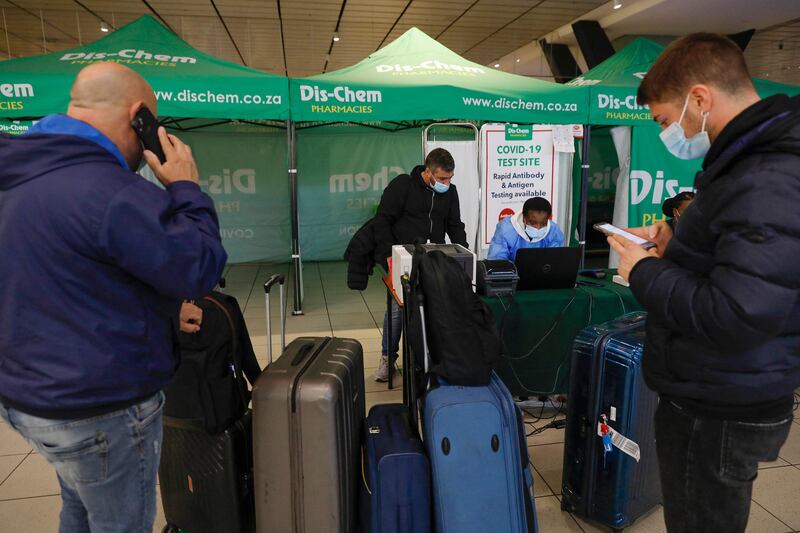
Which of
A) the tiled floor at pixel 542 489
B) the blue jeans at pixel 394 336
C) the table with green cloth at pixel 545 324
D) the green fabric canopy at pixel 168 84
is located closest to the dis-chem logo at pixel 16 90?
the green fabric canopy at pixel 168 84

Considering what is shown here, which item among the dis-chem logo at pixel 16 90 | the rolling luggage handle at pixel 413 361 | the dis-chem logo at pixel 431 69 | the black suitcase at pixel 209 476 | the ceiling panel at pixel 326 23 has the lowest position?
the black suitcase at pixel 209 476

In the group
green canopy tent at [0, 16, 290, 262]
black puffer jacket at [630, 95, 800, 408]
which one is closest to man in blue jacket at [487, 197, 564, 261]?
black puffer jacket at [630, 95, 800, 408]

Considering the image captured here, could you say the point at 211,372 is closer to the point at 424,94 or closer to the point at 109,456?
the point at 109,456

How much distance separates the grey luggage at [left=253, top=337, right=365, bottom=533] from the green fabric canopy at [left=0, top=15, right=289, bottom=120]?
3.07m

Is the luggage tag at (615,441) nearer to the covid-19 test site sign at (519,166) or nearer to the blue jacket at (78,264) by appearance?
the blue jacket at (78,264)

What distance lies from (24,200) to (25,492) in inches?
73.0

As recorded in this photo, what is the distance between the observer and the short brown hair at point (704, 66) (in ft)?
3.30

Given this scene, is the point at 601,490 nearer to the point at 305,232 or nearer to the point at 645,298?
the point at 645,298

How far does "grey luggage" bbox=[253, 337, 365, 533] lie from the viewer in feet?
5.33

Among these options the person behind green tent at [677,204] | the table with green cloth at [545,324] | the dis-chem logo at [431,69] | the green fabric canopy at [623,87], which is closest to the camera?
the table with green cloth at [545,324]

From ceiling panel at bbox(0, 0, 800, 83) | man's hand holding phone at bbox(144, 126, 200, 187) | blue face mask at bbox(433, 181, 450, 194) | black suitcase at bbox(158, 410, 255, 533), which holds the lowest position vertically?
black suitcase at bbox(158, 410, 255, 533)

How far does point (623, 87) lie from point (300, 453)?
4.50 meters

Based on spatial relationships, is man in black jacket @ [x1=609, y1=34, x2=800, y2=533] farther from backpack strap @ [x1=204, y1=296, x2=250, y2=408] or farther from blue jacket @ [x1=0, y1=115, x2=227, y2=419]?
backpack strap @ [x1=204, y1=296, x2=250, y2=408]

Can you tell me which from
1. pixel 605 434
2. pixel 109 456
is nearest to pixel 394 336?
pixel 605 434
